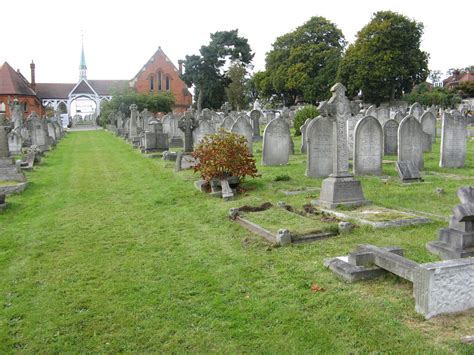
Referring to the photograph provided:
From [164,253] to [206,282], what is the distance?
1.48 m

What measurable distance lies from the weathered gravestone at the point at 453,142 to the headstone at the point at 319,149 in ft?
13.8

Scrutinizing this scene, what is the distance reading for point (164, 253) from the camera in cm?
736

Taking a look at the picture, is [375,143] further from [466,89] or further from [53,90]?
[53,90]

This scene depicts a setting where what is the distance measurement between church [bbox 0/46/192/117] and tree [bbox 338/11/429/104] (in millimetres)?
30391

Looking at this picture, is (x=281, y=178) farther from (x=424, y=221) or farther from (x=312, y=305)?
(x=312, y=305)

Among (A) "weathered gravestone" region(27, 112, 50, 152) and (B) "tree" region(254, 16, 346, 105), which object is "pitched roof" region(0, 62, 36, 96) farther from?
(A) "weathered gravestone" region(27, 112, 50, 152)

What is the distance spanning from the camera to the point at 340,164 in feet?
32.7

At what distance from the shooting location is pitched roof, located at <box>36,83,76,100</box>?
9919cm

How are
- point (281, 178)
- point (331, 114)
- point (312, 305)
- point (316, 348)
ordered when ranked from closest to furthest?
point (316, 348) < point (312, 305) < point (331, 114) < point (281, 178)

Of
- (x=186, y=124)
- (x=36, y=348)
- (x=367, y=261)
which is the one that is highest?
(x=186, y=124)

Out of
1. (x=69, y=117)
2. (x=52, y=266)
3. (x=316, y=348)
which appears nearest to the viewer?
(x=316, y=348)

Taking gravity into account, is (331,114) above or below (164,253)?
above

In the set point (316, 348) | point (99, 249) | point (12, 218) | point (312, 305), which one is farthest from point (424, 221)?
point (12, 218)

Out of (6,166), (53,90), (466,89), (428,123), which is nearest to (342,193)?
(6,166)
